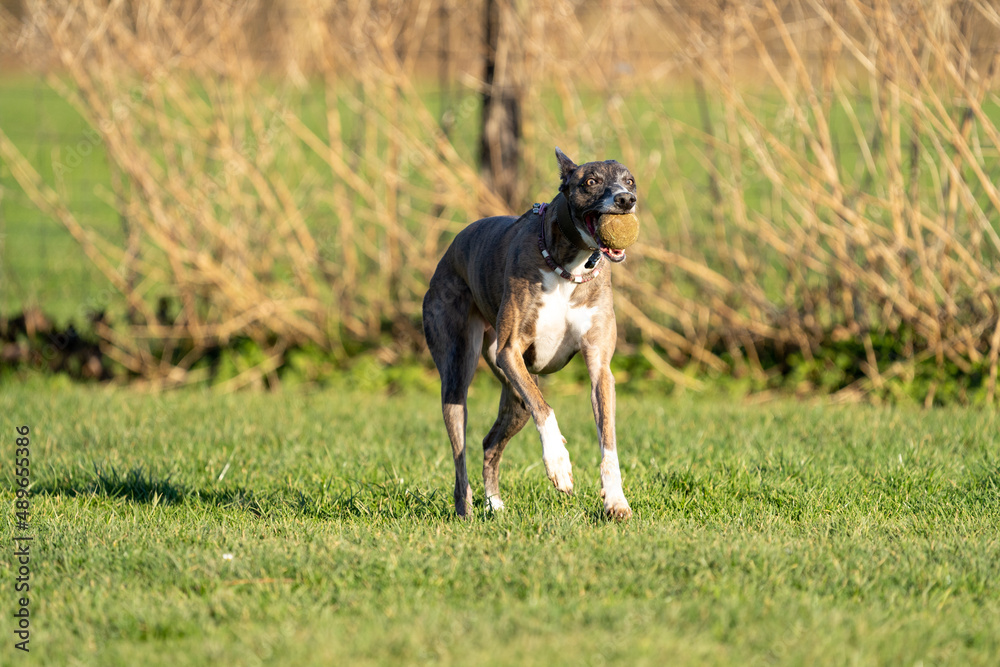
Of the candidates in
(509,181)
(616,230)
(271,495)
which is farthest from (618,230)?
(509,181)

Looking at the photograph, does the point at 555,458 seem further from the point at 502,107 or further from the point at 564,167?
the point at 502,107

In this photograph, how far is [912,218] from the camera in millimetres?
7652

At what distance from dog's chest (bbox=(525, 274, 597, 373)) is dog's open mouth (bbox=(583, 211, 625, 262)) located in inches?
11.3

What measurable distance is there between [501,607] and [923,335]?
212 inches

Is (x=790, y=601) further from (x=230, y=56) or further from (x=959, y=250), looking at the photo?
(x=230, y=56)

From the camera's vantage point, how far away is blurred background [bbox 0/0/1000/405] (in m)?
7.84

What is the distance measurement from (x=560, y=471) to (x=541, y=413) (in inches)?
11.0

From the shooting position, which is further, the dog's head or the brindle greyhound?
the brindle greyhound

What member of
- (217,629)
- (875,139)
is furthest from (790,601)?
(875,139)

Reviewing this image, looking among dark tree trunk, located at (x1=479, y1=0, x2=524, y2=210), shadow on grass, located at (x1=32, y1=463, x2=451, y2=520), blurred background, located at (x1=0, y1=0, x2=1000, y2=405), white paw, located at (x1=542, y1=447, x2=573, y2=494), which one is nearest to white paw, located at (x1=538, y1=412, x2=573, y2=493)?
white paw, located at (x1=542, y1=447, x2=573, y2=494)

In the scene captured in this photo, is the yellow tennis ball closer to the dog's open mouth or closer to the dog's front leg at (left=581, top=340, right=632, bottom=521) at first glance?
the dog's open mouth

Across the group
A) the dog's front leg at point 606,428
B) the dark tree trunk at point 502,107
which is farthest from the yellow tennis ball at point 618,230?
the dark tree trunk at point 502,107

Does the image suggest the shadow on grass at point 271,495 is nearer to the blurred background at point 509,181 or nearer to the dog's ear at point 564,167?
the dog's ear at point 564,167

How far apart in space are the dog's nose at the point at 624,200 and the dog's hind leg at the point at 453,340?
50.2 inches
